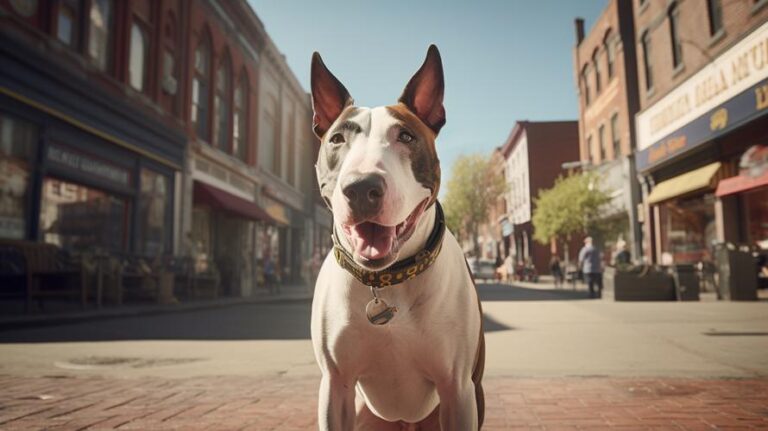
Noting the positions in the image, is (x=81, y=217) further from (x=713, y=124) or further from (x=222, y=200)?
(x=713, y=124)

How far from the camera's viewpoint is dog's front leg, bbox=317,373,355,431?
190cm

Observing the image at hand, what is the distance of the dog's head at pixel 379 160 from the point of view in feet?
5.29

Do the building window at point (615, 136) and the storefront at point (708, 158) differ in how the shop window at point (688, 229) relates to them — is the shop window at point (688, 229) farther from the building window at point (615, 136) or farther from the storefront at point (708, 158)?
the building window at point (615, 136)

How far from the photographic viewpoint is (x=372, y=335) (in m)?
1.86

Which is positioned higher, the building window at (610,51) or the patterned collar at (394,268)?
the building window at (610,51)

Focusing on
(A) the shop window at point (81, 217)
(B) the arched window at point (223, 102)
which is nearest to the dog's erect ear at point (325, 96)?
(A) the shop window at point (81, 217)

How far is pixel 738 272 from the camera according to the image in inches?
454

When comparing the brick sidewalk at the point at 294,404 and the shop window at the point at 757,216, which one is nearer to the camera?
the brick sidewalk at the point at 294,404

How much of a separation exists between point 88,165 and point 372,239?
495 inches

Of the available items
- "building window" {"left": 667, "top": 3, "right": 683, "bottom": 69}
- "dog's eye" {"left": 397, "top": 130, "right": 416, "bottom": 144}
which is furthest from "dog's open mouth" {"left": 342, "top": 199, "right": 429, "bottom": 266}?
"building window" {"left": 667, "top": 3, "right": 683, "bottom": 69}

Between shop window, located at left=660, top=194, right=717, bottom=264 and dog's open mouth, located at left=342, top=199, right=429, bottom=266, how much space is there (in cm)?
1642

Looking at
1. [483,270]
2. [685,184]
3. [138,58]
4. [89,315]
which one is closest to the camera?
[89,315]

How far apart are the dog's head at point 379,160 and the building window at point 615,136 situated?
2299 centimetres

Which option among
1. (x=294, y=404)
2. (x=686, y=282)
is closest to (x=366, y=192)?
(x=294, y=404)
